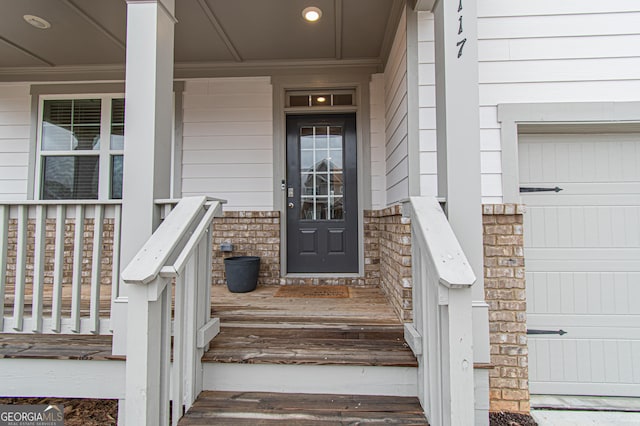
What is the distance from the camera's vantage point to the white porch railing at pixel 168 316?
4.57 ft

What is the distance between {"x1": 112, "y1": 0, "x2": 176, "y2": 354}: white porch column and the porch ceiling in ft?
3.51

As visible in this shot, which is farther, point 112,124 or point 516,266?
point 112,124

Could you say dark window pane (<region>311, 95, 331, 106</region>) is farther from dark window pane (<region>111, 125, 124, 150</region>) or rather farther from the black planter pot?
dark window pane (<region>111, 125, 124, 150</region>)

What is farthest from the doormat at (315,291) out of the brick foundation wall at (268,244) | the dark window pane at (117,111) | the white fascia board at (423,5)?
the dark window pane at (117,111)

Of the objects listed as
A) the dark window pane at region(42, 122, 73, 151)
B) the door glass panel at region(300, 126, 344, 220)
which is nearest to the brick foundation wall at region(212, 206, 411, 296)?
the door glass panel at region(300, 126, 344, 220)

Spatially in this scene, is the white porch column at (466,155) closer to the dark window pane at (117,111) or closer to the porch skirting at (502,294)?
the porch skirting at (502,294)

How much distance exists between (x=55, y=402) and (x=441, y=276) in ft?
9.23

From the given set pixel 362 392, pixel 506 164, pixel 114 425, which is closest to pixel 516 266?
pixel 506 164

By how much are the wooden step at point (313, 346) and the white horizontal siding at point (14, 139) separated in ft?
11.2

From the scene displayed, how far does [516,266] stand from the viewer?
7.03 feet

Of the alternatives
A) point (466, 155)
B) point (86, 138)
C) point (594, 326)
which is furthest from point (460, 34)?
point (86, 138)

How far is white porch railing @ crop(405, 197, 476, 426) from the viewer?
1.32 meters

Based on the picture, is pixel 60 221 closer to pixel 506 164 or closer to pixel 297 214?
pixel 297 214

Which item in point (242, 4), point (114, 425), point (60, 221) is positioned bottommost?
point (114, 425)
